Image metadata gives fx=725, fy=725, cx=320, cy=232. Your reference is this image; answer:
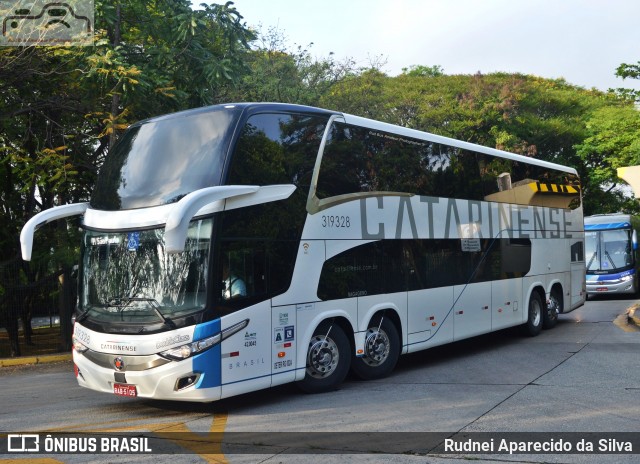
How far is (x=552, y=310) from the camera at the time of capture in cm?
1742

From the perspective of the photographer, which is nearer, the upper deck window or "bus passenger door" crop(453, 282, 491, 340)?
the upper deck window

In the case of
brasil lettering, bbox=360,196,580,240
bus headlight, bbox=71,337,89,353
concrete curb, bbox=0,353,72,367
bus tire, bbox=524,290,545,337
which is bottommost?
concrete curb, bbox=0,353,72,367

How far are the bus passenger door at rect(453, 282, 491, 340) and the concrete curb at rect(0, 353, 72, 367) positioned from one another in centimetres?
828

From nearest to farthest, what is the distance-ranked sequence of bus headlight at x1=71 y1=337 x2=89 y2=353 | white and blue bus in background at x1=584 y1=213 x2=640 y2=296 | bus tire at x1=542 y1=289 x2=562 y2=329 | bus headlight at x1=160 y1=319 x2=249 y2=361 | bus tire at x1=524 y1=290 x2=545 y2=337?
bus headlight at x1=160 y1=319 x2=249 y2=361
bus headlight at x1=71 y1=337 x2=89 y2=353
bus tire at x1=524 y1=290 x2=545 y2=337
bus tire at x1=542 y1=289 x2=562 y2=329
white and blue bus in background at x1=584 y1=213 x2=640 y2=296

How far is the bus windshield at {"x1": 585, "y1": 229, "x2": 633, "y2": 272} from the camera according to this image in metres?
28.5

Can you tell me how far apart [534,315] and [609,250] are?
1407 centimetres

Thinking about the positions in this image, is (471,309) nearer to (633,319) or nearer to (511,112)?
(633,319)

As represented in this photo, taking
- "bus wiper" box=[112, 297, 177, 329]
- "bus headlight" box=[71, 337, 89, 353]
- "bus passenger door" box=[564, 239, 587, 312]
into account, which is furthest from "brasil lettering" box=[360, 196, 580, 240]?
"bus headlight" box=[71, 337, 89, 353]

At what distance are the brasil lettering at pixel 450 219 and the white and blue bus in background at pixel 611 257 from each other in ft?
39.8

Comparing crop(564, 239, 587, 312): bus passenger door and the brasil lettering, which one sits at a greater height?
the brasil lettering

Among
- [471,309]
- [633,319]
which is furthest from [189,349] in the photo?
[633,319]

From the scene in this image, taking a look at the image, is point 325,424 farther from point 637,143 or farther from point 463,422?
point 637,143

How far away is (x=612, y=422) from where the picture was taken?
7.68 metres

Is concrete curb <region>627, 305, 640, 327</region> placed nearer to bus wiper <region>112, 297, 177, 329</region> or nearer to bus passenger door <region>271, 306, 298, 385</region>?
bus passenger door <region>271, 306, 298, 385</region>
